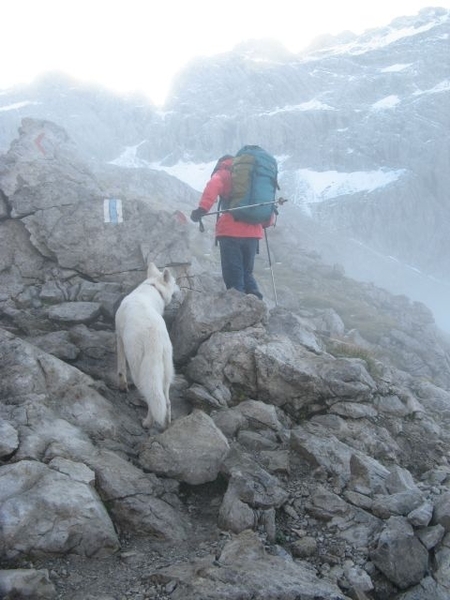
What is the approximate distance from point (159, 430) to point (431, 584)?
Answer: 12.4ft

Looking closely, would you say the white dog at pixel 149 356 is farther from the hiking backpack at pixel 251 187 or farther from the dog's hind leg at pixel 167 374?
the hiking backpack at pixel 251 187

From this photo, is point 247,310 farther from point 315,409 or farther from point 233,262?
point 315,409

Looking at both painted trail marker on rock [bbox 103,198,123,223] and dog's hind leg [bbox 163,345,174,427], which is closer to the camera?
dog's hind leg [bbox 163,345,174,427]

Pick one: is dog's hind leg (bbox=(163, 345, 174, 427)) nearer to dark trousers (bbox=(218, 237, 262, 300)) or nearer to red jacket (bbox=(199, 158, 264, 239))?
dark trousers (bbox=(218, 237, 262, 300))

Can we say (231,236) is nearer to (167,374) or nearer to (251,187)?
(251,187)

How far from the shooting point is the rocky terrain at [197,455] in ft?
15.6

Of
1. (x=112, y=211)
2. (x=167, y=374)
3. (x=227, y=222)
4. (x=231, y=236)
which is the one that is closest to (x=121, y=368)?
(x=167, y=374)

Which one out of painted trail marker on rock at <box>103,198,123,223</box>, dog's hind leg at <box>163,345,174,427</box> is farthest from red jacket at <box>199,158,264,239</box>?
dog's hind leg at <box>163,345,174,427</box>

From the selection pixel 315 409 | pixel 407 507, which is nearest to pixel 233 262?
pixel 315 409

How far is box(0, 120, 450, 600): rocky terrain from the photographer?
187 inches

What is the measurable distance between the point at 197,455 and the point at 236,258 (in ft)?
17.1

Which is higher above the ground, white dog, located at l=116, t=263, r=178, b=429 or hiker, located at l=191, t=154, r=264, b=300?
hiker, located at l=191, t=154, r=264, b=300

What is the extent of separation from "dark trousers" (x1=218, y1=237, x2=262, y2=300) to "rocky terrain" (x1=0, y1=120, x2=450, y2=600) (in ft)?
3.24

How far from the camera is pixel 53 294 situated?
1109 centimetres
